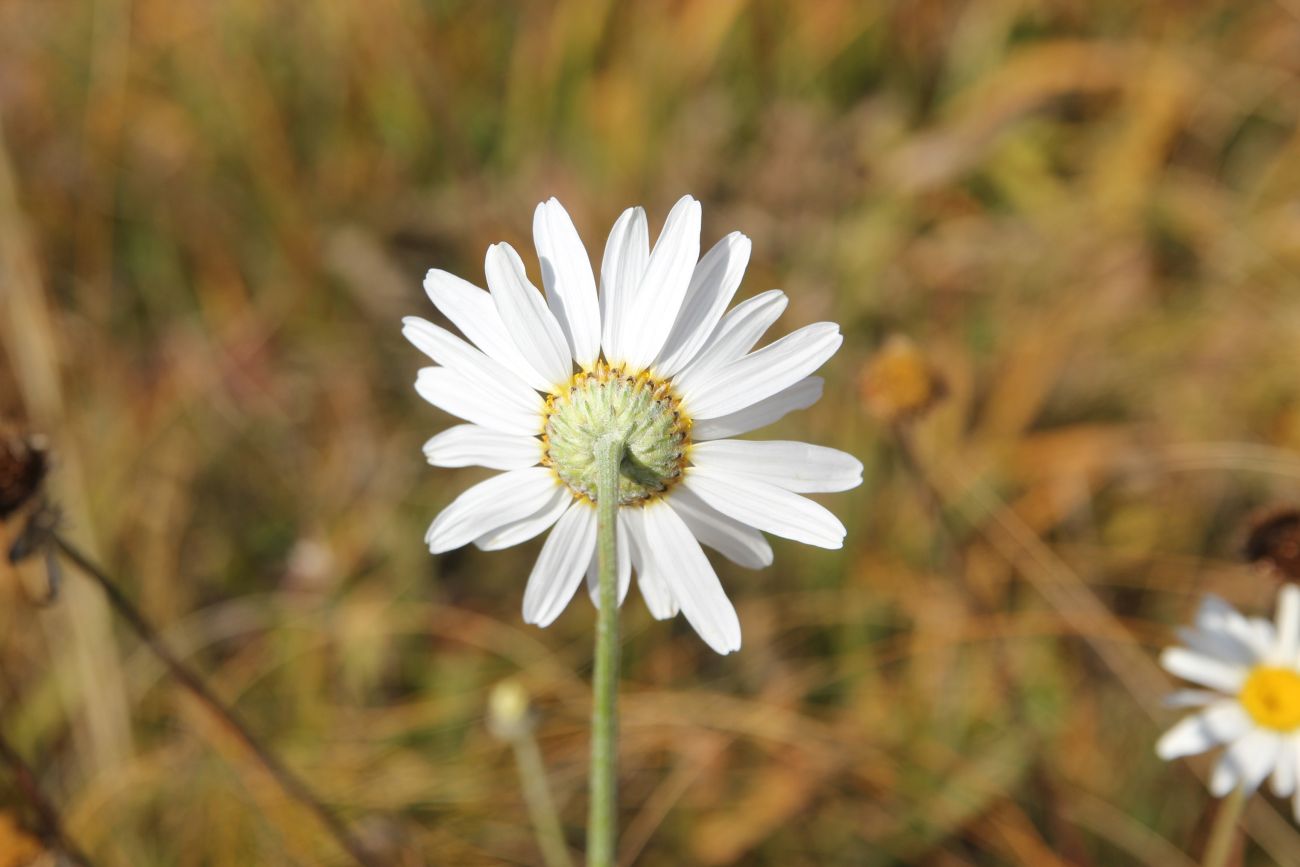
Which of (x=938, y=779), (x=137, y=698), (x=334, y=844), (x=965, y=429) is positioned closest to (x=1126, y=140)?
(x=965, y=429)

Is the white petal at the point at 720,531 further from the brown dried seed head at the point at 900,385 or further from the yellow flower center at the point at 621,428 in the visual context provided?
the brown dried seed head at the point at 900,385

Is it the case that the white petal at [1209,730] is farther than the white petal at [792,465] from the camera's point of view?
Yes

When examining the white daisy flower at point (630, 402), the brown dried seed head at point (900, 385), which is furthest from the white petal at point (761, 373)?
the brown dried seed head at point (900, 385)

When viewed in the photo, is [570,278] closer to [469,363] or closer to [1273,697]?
[469,363]

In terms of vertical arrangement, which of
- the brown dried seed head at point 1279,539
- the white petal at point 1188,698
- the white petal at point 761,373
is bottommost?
the white petal at point 1188,698

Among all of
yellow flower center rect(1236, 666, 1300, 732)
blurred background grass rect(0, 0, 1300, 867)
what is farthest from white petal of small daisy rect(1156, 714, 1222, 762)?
blurred background grass rect(0, 0, 1300, 867)

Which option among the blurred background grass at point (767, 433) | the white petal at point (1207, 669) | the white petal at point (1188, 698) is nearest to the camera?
the white petal at point (1188, 698)
